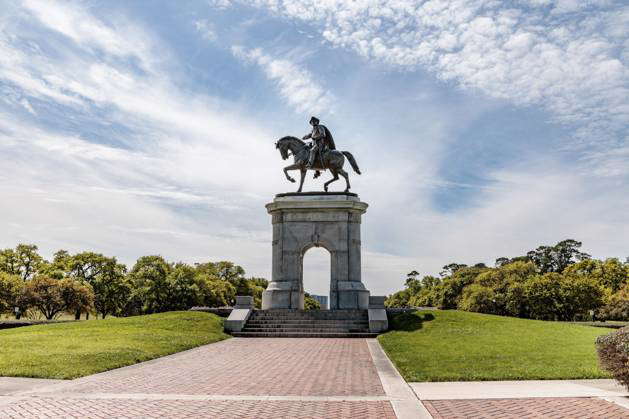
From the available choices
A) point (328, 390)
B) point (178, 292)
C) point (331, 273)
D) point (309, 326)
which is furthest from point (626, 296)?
point (328, 390)

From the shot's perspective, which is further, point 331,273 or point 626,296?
point 626,296

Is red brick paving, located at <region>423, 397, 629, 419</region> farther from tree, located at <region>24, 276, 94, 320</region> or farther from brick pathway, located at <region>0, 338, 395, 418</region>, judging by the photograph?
tree, located at <region>24, 276, 94, 320</region>

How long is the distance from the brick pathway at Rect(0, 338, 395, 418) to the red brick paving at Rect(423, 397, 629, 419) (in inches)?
41.8

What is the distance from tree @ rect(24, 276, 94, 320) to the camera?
5041 centimetres

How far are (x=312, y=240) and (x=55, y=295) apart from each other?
3376cm


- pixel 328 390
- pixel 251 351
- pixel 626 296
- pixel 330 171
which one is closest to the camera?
pixel 328 390

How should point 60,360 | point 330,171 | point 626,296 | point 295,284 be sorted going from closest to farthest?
point 60,360, point 295,284, point 330,171, point 626,296

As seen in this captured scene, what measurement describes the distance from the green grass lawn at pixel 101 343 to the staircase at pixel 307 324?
197 centimetres

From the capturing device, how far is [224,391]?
10781 mm

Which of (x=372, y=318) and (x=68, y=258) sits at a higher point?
(x=68, y=258)

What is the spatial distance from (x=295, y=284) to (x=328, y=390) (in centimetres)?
2020

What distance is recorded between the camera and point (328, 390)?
10883mm

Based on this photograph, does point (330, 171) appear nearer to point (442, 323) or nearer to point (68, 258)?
point (442, 323)

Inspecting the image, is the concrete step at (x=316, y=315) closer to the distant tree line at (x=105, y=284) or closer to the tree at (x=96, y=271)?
the distant tree line at (x=105, y=284)
